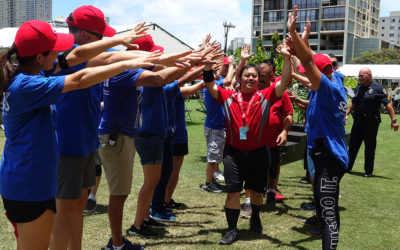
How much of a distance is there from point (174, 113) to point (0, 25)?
145967 millimetres

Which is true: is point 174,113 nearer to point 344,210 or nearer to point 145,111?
point 145,111

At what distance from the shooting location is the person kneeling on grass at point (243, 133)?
4.32 m

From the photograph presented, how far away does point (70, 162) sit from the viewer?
303 cm

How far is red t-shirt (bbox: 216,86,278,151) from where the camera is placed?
4316 mm

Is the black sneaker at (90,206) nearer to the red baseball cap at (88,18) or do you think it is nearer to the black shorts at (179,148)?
the black shorts at (179,148)

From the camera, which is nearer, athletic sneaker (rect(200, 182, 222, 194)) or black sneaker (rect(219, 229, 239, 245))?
black sneaker (rect(219, 229, 239, 245))

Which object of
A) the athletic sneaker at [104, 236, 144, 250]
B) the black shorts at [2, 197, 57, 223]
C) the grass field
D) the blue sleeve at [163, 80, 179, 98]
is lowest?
the grass field

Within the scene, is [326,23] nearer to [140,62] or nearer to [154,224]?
[154,224]

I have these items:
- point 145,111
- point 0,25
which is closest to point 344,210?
point 145,111

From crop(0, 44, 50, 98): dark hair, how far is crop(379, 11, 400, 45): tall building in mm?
190204

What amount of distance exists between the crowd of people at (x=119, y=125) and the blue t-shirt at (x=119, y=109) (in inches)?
0.4

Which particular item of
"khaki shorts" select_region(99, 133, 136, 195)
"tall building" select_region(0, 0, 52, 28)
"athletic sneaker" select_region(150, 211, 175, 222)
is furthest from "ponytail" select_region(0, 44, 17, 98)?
"tall building" select_region(0, 0, 52, 28)

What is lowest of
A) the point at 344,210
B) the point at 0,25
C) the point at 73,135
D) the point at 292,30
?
the point at 344,210

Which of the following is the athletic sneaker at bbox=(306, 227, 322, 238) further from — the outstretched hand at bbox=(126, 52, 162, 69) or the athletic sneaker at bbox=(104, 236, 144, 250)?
the outstretched hand at bbox=(126, 52, 162, 69)
